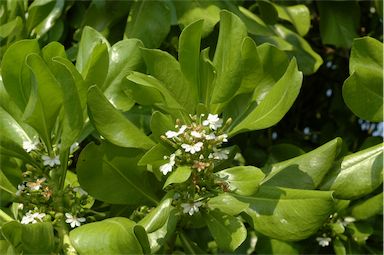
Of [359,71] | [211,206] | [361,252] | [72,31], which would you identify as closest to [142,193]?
[211,206]

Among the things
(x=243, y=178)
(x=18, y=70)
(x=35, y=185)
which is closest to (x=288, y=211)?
(x=243, y=178)

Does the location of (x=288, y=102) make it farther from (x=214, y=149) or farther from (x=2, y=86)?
(x=2, y=86)

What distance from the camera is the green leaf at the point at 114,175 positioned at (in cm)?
158

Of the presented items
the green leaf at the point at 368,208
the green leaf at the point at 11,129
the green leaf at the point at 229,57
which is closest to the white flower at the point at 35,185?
the green leaf at the point at 11,129

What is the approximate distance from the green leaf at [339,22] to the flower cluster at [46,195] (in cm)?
104

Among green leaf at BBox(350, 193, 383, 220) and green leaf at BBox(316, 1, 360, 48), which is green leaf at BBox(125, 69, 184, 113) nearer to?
green leaf at BBox(350, 193, 383, 220)

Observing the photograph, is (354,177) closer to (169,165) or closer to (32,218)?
(169,165)

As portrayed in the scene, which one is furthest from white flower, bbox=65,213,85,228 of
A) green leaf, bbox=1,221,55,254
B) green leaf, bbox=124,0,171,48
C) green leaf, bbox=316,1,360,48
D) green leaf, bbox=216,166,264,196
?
green leaf, bbox=316,1,360,48

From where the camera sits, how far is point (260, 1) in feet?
6.85

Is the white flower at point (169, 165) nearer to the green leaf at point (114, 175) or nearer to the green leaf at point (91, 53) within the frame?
the green leaf at point (114, 175)

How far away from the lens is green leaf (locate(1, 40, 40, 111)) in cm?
155

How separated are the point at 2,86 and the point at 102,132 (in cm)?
34

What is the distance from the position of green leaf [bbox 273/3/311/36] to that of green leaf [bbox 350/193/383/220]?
0.59 metres

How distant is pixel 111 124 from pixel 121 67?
0.25 meters
